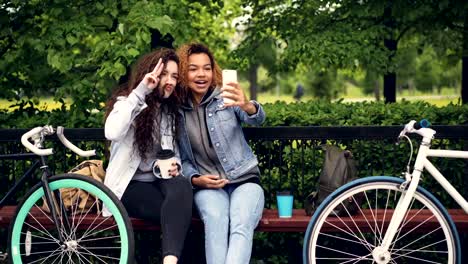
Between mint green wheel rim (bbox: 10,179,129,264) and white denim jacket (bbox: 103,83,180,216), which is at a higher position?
white denim jacket (bbox: 103,83,180,216)

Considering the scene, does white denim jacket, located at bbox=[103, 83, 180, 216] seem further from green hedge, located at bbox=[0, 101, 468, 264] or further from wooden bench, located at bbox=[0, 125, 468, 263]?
green hedge, located at bbox=[0, 101, 468, 264]

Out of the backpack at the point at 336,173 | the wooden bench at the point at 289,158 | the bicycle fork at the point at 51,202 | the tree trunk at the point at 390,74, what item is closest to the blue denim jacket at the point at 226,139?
the wooden bench at the point at 289,158

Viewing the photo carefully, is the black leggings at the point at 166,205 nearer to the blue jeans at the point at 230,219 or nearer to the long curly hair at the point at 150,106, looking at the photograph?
the blue jeans at the point at 230,219

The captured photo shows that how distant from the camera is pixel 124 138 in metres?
4.45

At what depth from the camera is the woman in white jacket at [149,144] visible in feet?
13.9

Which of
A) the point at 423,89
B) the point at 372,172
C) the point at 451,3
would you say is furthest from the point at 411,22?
the point at 423,89

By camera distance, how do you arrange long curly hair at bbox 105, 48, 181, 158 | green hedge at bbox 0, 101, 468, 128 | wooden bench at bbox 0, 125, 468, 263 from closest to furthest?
long curly hair at bbox 105, 48, 181, 158 → wooden bench at bbox 0, 125, 468, 263 → green hedge at bbox 0, 101, 468, 128

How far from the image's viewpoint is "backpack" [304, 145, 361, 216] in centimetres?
446

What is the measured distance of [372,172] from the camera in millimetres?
5344

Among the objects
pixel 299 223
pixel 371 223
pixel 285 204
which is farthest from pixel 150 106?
pixel 371 223

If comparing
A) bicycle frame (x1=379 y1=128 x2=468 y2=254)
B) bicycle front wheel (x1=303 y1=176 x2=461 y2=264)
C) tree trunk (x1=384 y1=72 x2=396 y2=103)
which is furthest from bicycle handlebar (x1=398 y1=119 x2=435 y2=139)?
tree trunk (x1=384 y1=72 x2=396 y2=103)

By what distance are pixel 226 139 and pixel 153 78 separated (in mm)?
680

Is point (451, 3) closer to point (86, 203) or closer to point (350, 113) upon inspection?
point (350, 113)

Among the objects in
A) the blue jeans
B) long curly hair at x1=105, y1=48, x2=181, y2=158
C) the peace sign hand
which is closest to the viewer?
the blue jeans
